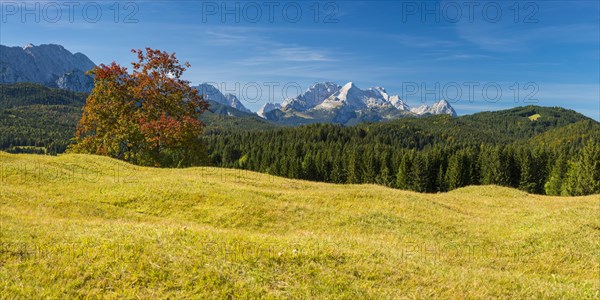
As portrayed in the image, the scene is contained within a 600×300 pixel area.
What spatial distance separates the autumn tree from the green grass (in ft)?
34.5

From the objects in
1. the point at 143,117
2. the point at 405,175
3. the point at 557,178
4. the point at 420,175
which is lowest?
the point at 557,178

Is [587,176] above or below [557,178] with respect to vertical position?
above

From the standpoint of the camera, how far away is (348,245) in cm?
1343

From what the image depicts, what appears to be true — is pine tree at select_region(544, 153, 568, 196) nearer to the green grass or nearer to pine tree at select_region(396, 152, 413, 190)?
pine tree at select_region(396, 152, 413, 190)

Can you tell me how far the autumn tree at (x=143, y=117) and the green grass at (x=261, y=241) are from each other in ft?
34.5

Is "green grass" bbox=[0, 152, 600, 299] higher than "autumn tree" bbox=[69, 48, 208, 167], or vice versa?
"autumn tree" bbox=[69, 48, 208, 167]

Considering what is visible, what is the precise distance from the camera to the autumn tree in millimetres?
46500

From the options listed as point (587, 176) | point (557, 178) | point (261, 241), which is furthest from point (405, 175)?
point (261, 241)

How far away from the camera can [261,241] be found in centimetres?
1190

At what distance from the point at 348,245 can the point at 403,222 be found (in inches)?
421

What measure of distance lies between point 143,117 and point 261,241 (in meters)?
41.8

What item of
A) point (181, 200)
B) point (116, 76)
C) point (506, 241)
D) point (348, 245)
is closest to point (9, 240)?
point (348, 245)

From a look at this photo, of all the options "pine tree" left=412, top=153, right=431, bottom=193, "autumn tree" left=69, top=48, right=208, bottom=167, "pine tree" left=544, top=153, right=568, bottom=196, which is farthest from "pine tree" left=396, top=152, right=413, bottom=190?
"autumn tree" left=69, top=48, right=208, bottom=167

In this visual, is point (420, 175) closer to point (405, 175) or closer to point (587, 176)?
Result: point (405, 175)
